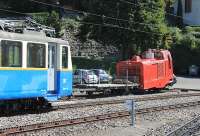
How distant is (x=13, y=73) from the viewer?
2142 cm

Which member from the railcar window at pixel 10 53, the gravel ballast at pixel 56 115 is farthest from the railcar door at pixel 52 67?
the railcar window at pixel 10 53

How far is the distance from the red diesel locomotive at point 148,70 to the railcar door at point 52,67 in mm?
14974

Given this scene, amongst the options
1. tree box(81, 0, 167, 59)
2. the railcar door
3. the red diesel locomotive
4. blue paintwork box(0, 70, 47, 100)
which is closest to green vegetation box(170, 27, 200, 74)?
tree box(81, 0, 167, 59)

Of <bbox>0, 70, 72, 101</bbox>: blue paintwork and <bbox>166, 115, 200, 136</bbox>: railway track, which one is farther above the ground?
<bbox>0, 70, 72, 101</bbox>: blue paintwork

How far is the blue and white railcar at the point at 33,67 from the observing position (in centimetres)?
2111

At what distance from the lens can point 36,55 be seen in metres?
22.8

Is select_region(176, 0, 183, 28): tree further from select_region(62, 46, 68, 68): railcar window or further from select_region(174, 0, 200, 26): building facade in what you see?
select_region(62, 46, 68, 68): railcar window

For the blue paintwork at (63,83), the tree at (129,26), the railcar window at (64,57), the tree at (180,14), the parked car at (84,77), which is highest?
the tree at (180,14)

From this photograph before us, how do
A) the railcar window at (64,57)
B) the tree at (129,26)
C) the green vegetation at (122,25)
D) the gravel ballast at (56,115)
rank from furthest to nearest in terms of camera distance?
the tree at (129,26) → the green vegetation at (122,25) → the railcar window at (64,57) → the gravel ballast at (56,115)

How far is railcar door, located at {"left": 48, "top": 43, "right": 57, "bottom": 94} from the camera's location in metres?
24.0

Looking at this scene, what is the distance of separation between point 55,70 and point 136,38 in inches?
1415

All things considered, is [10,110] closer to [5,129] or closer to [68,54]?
[68,54]

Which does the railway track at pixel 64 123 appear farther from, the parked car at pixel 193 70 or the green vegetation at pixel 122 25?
the parked car at pixel 193 70

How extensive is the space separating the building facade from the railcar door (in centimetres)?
6748
